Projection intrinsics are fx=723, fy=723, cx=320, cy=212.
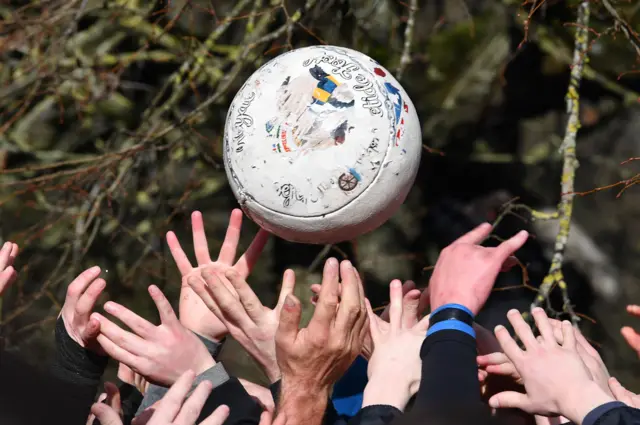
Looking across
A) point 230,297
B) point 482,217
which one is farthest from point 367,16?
point 230,297

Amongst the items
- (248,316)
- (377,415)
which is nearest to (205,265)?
(248,316)

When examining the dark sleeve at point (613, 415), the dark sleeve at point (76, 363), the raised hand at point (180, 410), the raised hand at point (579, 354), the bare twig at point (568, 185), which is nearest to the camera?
the dark sleeve at point (613, 415)

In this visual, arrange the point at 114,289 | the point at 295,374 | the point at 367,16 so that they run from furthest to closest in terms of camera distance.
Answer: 1. the point at 114,289
2. the point at 367,16
3. the point at 295,374

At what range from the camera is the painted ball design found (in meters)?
2.19

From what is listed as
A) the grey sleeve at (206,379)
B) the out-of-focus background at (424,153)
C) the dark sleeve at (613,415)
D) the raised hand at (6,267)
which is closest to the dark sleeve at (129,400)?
the grey sleeve at (206,379)

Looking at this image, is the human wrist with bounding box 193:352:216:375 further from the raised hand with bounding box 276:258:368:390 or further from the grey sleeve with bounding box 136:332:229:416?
the raised hand with bounding box 276:258:368:390

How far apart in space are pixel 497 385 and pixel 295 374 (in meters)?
0.63

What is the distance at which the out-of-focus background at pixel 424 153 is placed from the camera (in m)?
4.26

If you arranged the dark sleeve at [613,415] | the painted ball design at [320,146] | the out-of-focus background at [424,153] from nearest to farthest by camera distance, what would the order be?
the dark sleeve at [613,415], the painted ball design at [320,146], the out-of-focus background at [424,153]

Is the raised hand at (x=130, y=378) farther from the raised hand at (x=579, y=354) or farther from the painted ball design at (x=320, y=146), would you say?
the raised hand at (x=579, y=354)

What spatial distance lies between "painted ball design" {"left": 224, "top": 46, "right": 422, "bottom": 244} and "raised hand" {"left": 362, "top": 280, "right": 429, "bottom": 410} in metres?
0.32

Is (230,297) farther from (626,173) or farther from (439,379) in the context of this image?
(626,173)

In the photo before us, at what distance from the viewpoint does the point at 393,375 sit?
6.46 feet

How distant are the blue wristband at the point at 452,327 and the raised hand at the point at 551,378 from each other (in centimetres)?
8
